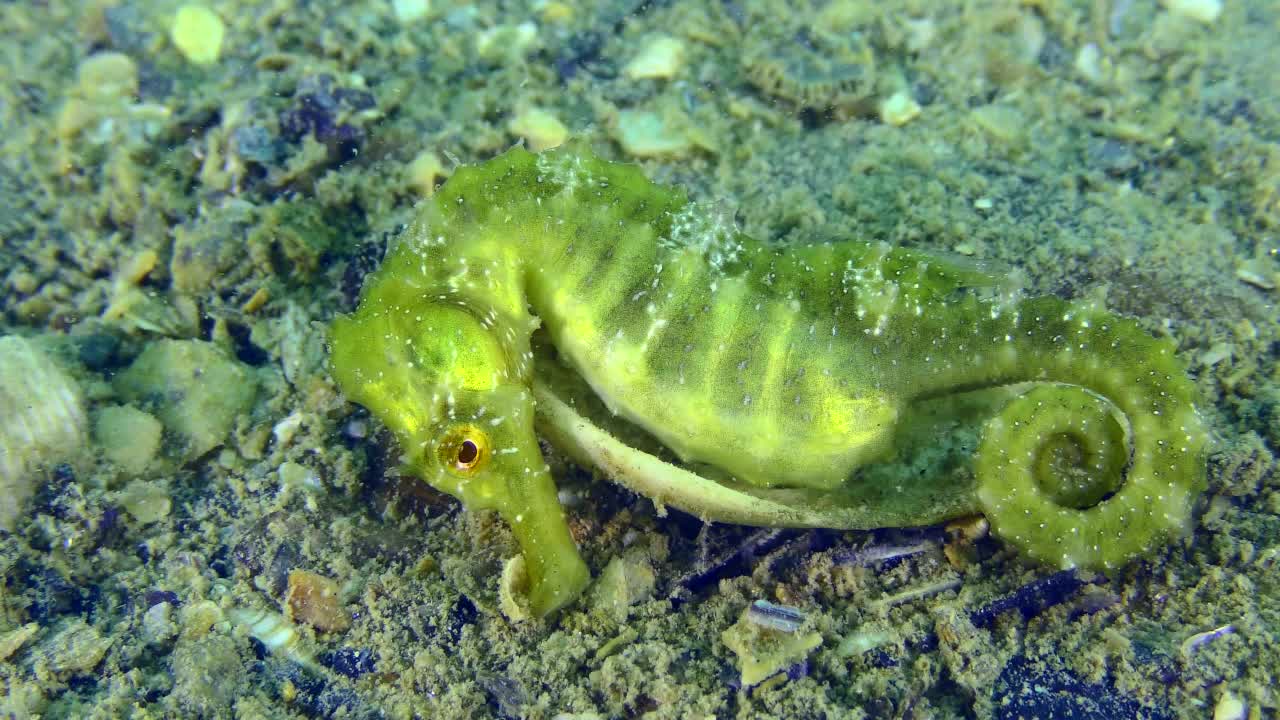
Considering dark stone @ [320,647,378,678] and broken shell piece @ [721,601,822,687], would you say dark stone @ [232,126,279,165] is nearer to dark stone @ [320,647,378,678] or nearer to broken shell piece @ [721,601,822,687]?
dark stone @ [320,647,378,678]

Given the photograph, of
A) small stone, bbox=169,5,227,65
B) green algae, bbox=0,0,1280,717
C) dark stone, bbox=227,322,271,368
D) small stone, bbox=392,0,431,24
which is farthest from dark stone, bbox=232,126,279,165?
small stone, bbox=392,0,431,24

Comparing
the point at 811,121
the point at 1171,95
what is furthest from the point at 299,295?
the point at 1171,95

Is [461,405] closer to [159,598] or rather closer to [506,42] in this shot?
[159,598]

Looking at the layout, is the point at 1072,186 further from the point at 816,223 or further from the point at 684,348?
the point at 684,348

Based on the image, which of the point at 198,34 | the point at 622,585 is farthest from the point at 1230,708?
the point at 198,34

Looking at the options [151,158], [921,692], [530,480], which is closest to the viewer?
[921,692]

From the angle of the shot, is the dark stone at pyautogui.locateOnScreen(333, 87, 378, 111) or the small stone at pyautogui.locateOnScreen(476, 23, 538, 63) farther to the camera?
the small stone at pyautogui.locateOnScreen(476, 23, 538, 63)
